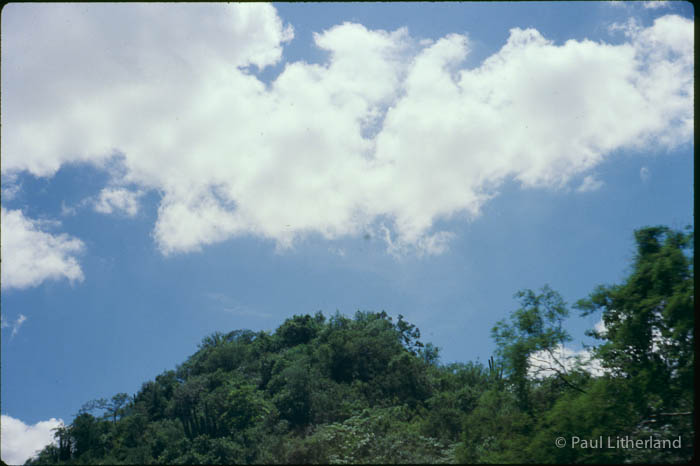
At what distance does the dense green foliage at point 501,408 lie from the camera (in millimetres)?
12070

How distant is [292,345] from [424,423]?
29.4 meters

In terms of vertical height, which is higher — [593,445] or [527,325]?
[527,325]

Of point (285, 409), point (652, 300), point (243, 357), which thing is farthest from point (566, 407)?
point (243, 357)

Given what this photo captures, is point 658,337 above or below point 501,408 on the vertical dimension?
above

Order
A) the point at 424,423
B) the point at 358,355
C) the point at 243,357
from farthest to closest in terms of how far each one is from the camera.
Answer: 1. the point at 243,357
2. the point at 358,355
3. the point at 424,423

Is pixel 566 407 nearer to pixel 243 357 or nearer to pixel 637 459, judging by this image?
pixel 637 459

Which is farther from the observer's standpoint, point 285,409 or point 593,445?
point 285,409

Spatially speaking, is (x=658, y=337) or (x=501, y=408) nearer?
(x=658, y=337)

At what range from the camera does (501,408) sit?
15188 mm

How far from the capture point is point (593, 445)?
1200 centimetres

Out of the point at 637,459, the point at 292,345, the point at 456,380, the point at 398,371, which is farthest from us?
the point at 292,345

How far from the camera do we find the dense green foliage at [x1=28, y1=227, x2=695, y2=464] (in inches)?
475

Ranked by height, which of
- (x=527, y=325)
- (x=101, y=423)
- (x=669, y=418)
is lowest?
(x=101, y=423)

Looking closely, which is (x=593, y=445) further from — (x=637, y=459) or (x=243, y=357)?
(x=243, y=357)
